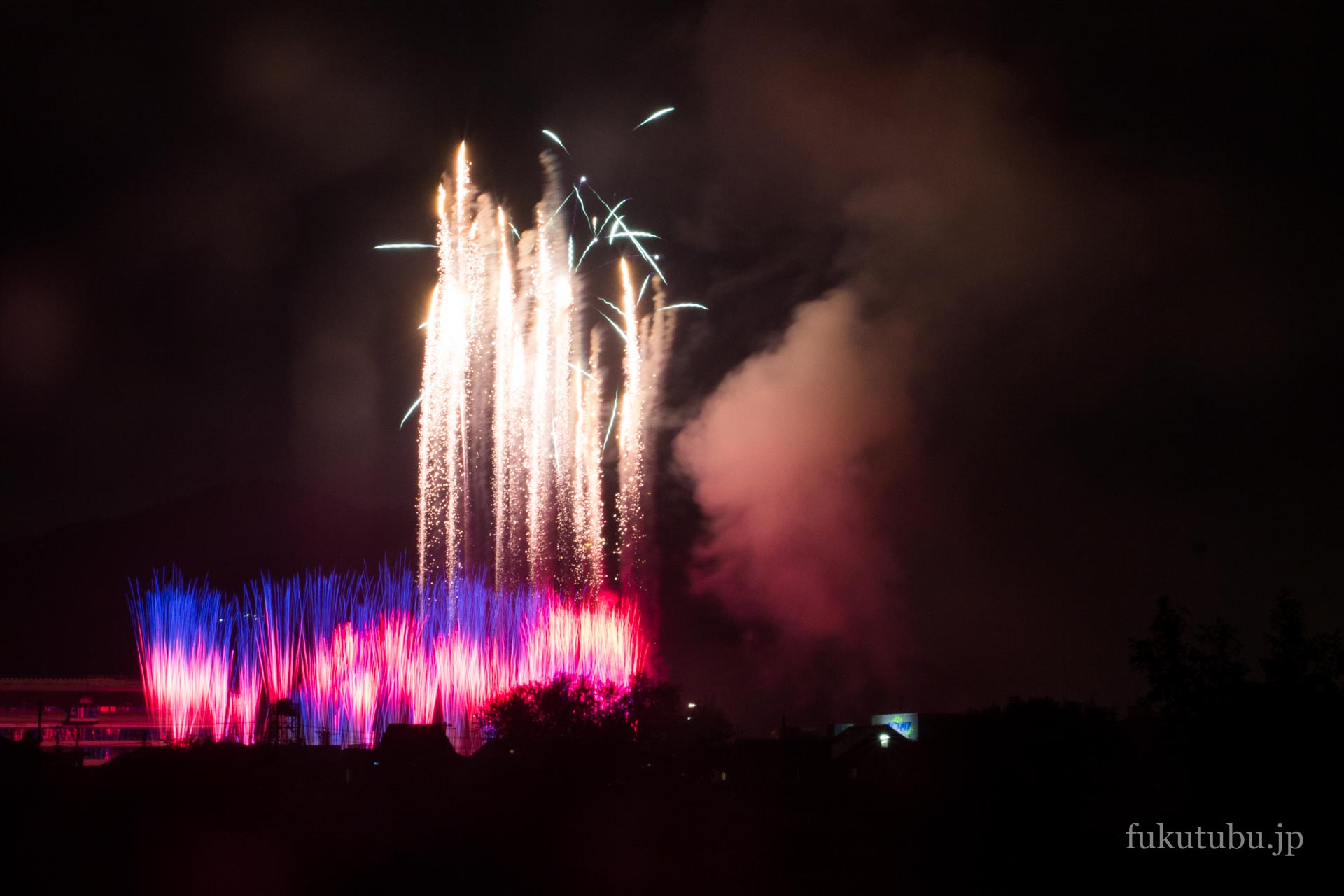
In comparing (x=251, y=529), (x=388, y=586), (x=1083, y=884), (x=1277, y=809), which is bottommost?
(x=1083, y=884)

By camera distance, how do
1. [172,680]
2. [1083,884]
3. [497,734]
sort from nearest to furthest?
[1083,884] → [497,734] → [172,680]

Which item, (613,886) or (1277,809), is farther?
(613,886)

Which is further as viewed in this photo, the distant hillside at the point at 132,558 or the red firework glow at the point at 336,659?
the distant hillside at the point at 132,558

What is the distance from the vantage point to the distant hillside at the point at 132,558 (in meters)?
83.3

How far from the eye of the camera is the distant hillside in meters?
83.3

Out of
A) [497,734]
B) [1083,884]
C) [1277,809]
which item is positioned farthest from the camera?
[497,734]

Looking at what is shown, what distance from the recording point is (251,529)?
4941 inches

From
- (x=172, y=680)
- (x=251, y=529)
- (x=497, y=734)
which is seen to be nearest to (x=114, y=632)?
(x=251, y=529)

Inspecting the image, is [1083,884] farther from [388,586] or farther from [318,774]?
[388,586]

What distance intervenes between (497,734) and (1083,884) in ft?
45.6

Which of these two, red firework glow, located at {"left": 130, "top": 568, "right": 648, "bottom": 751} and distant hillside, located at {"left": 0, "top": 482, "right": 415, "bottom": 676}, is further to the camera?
distant hillside, located at {"left": 0, "top": 482, "right": 415, "bottom": 676}

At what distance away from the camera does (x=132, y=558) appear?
367ft

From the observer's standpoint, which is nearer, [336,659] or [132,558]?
[336,659]

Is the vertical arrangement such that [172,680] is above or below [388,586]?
below
